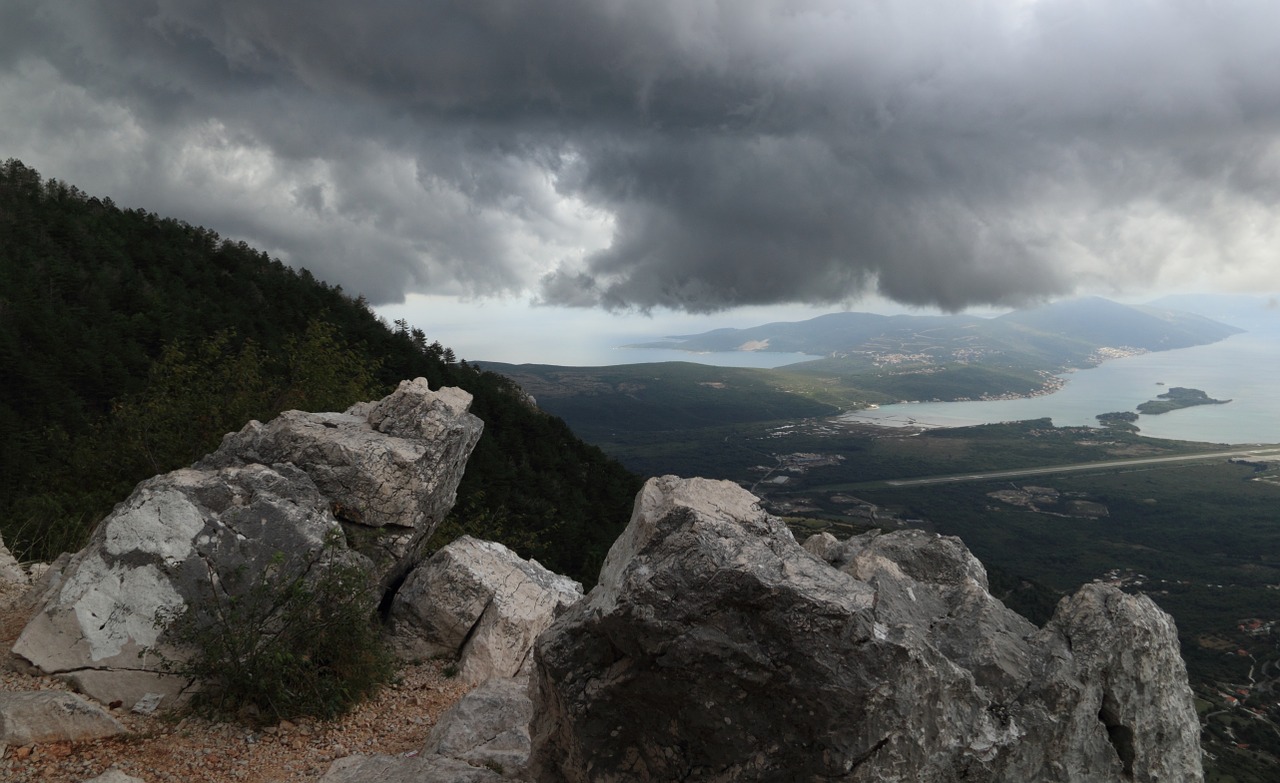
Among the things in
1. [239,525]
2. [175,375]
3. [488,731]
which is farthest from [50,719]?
Result: [175,375]

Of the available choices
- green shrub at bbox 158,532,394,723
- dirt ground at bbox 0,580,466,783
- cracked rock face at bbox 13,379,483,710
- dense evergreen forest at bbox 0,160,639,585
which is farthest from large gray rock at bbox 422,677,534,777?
dense evergreen forest at bbox 0,160,639,585

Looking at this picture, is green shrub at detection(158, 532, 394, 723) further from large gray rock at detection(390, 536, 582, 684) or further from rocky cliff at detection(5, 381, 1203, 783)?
large gray rock at detection(390, 536, 582, 684)

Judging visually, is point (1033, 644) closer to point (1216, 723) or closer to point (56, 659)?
point (56, 659)

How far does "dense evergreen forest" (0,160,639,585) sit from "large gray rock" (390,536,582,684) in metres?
7.12

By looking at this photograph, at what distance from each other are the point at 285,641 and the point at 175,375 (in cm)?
1677

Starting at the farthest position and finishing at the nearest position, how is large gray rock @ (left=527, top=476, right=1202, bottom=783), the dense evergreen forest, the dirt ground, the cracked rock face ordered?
the dense evergreen forest < the cracked rock face < the dirt ground < large gray rock @ (left=527, top=476, right=1202, bottom=783)

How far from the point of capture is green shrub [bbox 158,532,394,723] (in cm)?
1057

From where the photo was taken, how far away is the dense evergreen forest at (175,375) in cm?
2088

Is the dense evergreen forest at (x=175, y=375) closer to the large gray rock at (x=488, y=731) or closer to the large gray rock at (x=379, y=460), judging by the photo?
the large gray rock at (x=379, y=460)

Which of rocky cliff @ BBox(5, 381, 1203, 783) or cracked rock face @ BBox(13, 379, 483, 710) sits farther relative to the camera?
cracked rock face @ BBox(13, 379, 483, 710)

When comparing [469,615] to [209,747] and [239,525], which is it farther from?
[209,747]

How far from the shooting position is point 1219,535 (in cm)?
14062

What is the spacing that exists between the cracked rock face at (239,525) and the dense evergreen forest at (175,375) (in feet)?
25.3

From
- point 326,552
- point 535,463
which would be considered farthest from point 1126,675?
point 535,463
